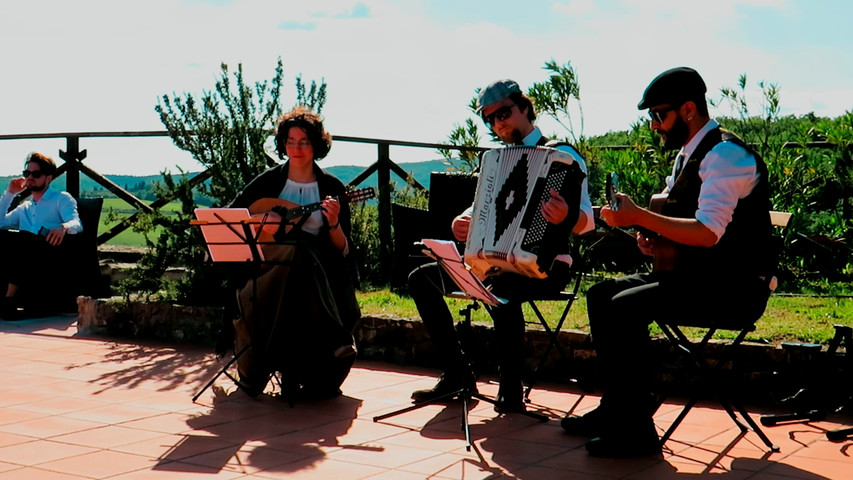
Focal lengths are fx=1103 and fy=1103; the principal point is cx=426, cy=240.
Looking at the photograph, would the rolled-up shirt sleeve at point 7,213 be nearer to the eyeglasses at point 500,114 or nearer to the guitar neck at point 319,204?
the guitar neck at point 319,204

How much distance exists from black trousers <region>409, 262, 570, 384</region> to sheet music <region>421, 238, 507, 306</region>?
0.26m

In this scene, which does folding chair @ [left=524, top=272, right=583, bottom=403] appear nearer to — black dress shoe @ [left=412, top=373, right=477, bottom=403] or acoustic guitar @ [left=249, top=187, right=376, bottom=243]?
black dress shoe @ [left=412, top=373, right=477, bottom=403]

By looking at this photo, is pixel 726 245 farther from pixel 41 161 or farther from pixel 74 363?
pixel 41 161

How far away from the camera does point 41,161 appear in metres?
9.40

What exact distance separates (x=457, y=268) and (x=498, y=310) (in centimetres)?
63

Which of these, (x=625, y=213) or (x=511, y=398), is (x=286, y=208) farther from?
(x=625, y=213)

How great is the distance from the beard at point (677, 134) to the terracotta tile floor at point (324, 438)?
51.8 inches

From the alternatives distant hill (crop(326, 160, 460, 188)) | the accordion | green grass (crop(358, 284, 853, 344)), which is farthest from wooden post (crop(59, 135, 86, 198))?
the accordion

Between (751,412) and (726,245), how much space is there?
1287 mm

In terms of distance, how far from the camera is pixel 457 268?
16.2 feet

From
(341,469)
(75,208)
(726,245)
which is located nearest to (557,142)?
(726,245)

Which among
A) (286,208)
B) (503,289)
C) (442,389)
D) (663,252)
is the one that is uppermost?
(286,208)

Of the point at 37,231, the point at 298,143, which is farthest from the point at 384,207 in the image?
the point at 298,143

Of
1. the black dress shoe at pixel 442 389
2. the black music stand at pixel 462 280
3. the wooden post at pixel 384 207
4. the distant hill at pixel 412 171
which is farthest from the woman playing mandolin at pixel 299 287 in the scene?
the distant hill at pixel 412 171
